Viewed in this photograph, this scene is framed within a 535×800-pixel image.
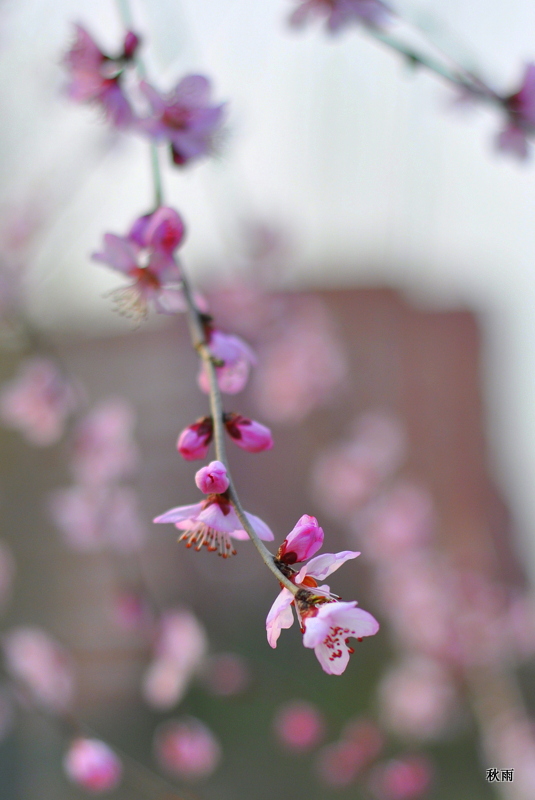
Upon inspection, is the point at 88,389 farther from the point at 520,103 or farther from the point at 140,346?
the point at 520,103

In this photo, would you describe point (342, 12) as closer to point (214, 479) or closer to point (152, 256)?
point (152, 256)

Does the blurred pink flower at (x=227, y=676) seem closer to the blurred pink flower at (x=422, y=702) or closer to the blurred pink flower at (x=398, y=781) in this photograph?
the blurred pink flower at (x=398, y=781)

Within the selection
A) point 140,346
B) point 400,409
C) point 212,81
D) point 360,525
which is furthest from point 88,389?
point 212,81

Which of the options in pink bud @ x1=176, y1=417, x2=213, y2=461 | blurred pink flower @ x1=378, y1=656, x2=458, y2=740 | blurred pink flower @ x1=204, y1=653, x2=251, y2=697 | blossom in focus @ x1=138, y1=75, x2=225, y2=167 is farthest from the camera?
blurred pink flower @ x1=378, y1=656, x2=458, y2=740

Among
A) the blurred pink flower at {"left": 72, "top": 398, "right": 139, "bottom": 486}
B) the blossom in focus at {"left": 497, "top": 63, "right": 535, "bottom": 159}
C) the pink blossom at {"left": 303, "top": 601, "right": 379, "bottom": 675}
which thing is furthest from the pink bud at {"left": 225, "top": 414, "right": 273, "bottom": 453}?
the blurred pink flower at {"left": 72, "top": 398, "right": 139, "bottom": 486}

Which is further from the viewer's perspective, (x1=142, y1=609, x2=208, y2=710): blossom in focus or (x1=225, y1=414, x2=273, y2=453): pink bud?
(x1=142, y1=609, x2=208, y2=710): blossom in focus

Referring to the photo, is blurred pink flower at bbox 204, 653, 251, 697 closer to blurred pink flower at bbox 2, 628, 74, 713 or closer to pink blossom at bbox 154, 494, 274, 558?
blurred pink flower at bbox 2, 628, 74, 713
